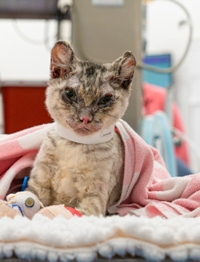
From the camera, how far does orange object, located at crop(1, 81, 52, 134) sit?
1.84 metres

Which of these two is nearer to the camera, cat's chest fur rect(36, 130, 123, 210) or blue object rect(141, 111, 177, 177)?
cat's chest fur rect(36, 130, 123, 210)

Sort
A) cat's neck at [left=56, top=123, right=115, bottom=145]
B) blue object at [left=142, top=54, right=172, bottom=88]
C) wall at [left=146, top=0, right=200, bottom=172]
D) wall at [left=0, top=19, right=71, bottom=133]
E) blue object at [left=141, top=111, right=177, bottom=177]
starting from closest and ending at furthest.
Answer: cat's neck at [left=56, top=123, right=115, bottom=145]
blue object at [left=141, top=111, right=177, bottom=177]
wall at [left=0, top=19, right=71, bottom=133]
wall at [left=146, top=0, right=200, bottom=172]
blue object at [left=142, top=54, right=172, bottom=88]

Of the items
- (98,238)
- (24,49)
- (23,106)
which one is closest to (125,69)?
(98,238)

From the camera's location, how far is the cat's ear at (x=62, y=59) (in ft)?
2.90

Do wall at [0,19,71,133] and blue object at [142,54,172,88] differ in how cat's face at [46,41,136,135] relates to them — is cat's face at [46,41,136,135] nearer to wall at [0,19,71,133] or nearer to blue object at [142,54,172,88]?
wall at [0,19,71,133]

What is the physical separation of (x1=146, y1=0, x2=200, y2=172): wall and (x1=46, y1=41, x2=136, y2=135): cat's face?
2.29 m

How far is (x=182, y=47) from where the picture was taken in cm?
347

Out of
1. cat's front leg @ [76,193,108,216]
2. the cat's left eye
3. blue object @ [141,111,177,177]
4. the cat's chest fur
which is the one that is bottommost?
blue object @ [141,111,177,177]

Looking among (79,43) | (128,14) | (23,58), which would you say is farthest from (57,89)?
(23,58)

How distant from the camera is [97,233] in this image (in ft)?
1.76

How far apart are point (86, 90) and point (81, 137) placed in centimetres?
13

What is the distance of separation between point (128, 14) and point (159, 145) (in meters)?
0.57

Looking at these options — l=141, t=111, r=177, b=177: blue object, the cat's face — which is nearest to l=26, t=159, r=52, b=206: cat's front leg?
the cat's face

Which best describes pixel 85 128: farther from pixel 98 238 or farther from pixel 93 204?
pixel 98 238
